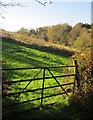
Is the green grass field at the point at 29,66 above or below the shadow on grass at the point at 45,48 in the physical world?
below

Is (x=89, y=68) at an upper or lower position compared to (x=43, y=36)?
lower

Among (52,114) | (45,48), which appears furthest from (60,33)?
(52,114)

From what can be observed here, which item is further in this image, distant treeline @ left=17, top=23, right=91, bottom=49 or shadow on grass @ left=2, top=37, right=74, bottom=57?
distant treeline @ left=17, top=23, right=91, bottom=49

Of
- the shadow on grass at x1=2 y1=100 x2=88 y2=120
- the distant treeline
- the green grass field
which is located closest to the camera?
the shadow on grass at x1=2 y1=100 x2=88 y2=120

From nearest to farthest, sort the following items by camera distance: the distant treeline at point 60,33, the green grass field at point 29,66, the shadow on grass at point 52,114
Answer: the shadow on grass at point 52,114
the green grass field at point 29,66
the distant treeline at point 60,33

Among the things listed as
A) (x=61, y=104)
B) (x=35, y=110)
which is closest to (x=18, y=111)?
(x=35, y=110)

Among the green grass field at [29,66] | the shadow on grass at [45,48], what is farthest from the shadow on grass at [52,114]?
the shadow on grass at [45,48]

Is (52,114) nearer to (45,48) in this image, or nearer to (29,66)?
(29,66)

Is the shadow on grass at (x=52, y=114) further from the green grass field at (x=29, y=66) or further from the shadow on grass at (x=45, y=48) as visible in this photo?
the shadow on grass at (x=45, y=48)

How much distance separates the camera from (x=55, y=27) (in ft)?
308

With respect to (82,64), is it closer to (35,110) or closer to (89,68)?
(89,68)

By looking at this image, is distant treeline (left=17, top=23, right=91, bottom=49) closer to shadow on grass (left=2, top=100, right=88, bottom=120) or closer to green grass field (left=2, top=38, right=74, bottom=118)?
green grass field (left=2, top=38, right=74, bottom=118)

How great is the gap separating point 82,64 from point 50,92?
2.22m

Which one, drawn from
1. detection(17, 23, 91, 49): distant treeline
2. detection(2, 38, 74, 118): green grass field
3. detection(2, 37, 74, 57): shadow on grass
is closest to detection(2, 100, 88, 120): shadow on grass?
detection(2, 38, 74, 118): green grass field
